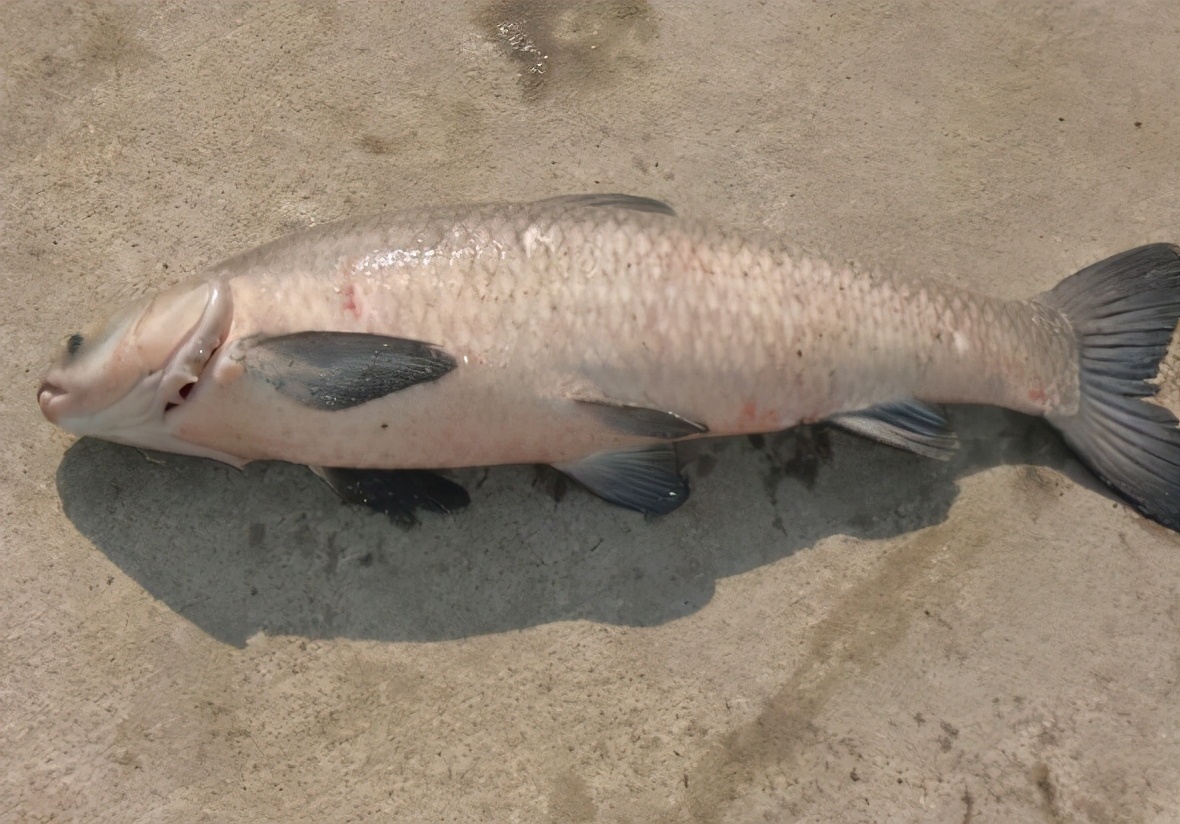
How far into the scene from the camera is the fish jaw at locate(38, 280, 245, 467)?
263cm

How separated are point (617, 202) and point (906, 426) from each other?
52.2 inches

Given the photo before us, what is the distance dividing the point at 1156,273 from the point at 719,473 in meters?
1.76

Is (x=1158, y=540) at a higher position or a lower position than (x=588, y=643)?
higher

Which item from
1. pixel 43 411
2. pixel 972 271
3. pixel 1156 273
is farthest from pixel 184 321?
pixel 1156 273

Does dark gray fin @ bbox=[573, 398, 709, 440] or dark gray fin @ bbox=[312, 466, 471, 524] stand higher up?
dark gray fin @ bbox=[573, 398, 709, 440]

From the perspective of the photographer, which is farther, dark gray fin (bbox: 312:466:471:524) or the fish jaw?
dark gray fin (bbox: 312:466:471:524)

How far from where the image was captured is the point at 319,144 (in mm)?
3371

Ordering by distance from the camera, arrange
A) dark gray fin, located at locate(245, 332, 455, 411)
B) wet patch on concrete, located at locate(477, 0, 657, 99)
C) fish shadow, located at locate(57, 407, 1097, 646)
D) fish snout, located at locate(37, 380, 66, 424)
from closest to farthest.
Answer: dark gray fin, located at locate(245, 332, 455, 411)
fish snout, located at locate(37, 380, 66, 424)
fish shadow, located at locate(57, 407, 1097, 646)
wet patch on concrete, located at locate(477, 0, 657, 99)

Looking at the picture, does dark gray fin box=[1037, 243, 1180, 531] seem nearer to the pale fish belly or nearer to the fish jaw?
the pale fish belly

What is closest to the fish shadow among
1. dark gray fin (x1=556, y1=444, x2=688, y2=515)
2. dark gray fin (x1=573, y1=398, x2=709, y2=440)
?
dark gray fin (x1=556, y1=444, x2=688, y2=515)

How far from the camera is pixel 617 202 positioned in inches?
116

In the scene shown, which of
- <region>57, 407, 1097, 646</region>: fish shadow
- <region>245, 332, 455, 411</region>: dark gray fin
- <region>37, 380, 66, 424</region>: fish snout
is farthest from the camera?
<region>57, 407, 1097, 646</region>: fish shadow

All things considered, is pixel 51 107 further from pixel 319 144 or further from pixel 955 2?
pixel 955 2

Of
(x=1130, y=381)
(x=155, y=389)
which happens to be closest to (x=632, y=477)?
(x=155, y=389)
